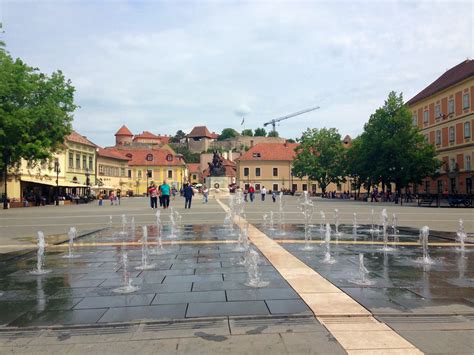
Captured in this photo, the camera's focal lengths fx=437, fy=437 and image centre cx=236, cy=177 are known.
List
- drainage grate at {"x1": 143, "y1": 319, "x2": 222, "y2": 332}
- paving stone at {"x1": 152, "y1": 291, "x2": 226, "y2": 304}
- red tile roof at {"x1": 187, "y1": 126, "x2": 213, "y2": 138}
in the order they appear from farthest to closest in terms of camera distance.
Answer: red tile roof at {"x1": 187, "y1": 126, "x2": 213, "y2": 138}, paving stone at {"x1": 152, "y1": 291, "x2": 226, "y2": 304}, drainage grate at {"x1": 143, "y1": 319, "x2": 222, "y2": 332}

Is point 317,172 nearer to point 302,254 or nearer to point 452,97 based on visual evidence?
point 452,97

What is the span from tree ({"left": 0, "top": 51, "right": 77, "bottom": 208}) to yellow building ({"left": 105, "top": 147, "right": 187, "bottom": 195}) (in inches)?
2243

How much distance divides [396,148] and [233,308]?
151 ft

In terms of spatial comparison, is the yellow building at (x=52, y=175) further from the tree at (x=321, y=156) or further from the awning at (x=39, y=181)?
the tree at (x=321, y=156)

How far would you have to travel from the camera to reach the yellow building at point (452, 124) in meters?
48.1

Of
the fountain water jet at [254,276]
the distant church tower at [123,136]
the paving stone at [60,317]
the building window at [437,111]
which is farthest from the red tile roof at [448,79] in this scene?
the distant church tower at [123,136]

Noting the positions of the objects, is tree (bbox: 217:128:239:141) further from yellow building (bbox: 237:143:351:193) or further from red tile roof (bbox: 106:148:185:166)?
yellow building (bbox: 237:143:351:193)

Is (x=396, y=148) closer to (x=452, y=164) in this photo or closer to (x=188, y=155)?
(x=452, y=164)

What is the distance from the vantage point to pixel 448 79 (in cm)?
5531

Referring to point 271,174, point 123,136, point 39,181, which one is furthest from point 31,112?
point 123,136

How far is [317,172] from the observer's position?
243 ft

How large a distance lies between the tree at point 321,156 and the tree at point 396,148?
20.9 metres

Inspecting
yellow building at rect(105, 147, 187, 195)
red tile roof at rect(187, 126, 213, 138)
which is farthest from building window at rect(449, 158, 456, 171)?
red tile roof at rect(187, 126, 213, 138)

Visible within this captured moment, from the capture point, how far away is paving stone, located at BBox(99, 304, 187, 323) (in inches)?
198
